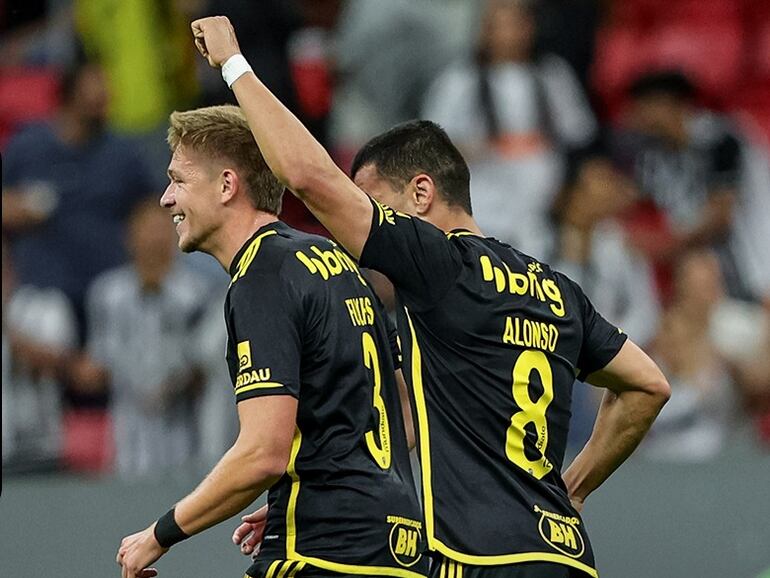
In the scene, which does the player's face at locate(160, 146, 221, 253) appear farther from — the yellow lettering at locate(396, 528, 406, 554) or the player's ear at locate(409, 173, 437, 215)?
the yellow lettering at locate(396, 528, 406, 554)

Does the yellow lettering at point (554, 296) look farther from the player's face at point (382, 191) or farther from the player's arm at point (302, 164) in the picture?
the player's arm at point (302, 164)

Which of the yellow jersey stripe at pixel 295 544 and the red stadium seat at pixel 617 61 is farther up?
the red stadium seat at pixel 617 61

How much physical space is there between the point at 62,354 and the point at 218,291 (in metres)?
0.91

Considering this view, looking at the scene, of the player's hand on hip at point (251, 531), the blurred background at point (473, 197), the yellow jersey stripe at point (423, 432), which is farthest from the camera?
the blurred background at point (473, 197)

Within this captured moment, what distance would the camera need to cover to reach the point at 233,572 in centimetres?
623

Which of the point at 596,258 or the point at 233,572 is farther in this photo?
the point at 596,258

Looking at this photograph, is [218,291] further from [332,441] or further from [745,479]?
[332,441]

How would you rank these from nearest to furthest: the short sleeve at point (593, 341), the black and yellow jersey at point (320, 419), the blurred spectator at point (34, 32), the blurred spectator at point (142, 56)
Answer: the black and yellow jersey at point (320, 419) → the short sleeve at point (593, 341) → the blurred spectator at point (142, 56) → the blurred spectator at point (34, 32)

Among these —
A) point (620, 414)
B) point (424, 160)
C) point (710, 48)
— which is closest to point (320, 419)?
point (424, 160)

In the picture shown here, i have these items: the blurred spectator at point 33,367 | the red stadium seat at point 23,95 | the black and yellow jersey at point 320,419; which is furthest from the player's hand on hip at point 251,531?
the red stadium seat at point 23,95

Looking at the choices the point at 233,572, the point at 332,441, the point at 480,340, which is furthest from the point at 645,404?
the point at 233,572

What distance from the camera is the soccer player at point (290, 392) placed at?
3.61m

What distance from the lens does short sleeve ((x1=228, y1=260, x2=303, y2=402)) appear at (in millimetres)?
3637

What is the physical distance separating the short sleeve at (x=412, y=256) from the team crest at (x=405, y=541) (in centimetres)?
53
